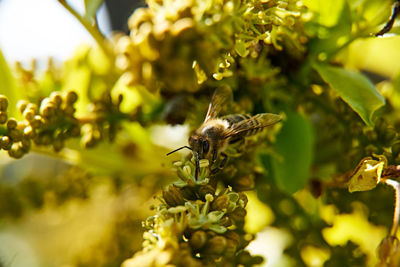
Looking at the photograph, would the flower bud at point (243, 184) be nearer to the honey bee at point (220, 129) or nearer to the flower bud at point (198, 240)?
the honey bee at point (220, 129)

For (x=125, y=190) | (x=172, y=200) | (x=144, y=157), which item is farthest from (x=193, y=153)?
(x=125, y=190)

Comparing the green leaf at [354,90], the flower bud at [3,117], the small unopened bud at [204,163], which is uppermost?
the flower bud at [3,117]

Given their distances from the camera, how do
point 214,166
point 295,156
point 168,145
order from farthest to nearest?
1. point 168,145
2. point 295,156
3. point 214,166

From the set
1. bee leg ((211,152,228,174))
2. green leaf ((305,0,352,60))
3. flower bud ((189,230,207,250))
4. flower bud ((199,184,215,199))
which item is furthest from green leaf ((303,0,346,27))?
flower bud ((189,230,207,250))

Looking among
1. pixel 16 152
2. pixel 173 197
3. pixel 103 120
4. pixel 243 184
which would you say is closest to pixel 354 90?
pixel 243 184

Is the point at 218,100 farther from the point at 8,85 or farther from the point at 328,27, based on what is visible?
the point at 8,85

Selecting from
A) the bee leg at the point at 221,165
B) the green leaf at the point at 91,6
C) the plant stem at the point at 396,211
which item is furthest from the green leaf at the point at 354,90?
the green leaf at the point at 91,6

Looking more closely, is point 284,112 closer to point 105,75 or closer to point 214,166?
point 214,166
